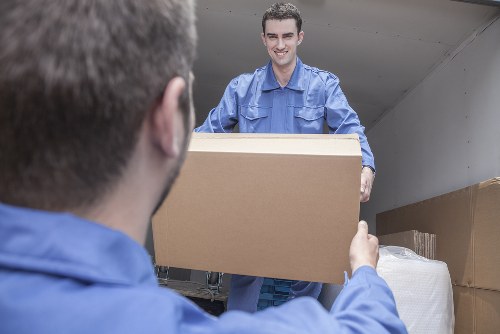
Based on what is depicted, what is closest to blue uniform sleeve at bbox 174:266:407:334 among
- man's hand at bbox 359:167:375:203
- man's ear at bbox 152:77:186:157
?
man's ear at bbox 152:77:186:157

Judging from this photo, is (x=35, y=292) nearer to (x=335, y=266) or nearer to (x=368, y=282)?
(x=368, y=282)

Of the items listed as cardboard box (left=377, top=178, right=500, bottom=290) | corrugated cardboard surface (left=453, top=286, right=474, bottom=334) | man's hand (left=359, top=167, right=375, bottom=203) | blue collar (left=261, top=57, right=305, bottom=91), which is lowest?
corrugated cardboard surface (left=453, top=286, right=474, bottom=334)

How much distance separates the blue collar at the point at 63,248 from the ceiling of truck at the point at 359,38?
235 centimetres

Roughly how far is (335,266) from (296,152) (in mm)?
309

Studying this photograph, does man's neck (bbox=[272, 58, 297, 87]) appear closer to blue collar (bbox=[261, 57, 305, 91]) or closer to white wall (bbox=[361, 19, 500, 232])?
blue collar (bbox=[261, 57, 305, 91])

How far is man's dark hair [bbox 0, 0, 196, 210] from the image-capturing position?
39 cm

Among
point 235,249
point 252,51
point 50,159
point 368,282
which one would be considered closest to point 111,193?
point 50,159

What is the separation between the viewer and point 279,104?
2008mm

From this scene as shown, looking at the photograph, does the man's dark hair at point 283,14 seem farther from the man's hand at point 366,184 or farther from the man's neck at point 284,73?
the man's hand at point 366,184

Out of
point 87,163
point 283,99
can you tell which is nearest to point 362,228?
point 87,163

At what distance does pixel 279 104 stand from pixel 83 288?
169cm

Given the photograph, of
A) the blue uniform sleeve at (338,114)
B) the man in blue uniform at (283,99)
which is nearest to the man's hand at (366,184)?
the blue uniform sleeve at (338,114)

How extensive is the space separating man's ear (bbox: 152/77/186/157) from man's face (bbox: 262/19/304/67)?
1.64 metres

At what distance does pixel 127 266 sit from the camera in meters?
0.40
